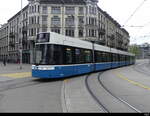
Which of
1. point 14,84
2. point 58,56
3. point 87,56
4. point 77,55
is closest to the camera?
point 14,84

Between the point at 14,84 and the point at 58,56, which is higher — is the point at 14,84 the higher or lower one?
the lower one

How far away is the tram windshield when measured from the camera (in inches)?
439

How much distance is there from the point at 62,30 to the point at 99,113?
1598 inches

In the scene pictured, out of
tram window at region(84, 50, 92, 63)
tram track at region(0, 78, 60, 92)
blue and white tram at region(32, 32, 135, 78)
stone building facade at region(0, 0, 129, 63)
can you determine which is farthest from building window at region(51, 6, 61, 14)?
tram track at region(0, 78, 60, 92)

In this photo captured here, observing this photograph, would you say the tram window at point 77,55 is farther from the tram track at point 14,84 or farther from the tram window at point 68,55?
the tram track at point 14,84

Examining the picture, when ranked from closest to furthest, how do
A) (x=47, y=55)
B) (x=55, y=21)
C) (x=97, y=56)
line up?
(x=47, y=55) → (x=97, y=56) → (x=55, y=21)

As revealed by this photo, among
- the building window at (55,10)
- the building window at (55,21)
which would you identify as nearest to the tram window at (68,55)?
the building window at (55,21)

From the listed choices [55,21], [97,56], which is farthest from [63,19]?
[97,56]

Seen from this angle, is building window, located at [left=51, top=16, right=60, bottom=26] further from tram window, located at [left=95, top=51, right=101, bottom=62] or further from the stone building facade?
tram window, located at [left=95, top=51, right=101, bottom=62]

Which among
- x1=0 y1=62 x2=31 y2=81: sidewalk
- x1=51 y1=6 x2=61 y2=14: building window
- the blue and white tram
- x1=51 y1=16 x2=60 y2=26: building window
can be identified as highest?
x1=51 y1=6 x2=61 y2=14: building window

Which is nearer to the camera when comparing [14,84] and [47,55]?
[14,84]

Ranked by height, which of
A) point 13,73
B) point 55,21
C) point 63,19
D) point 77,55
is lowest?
point 13,73

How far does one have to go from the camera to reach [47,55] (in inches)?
439

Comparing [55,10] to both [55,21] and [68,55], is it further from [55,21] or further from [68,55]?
[68,55]
